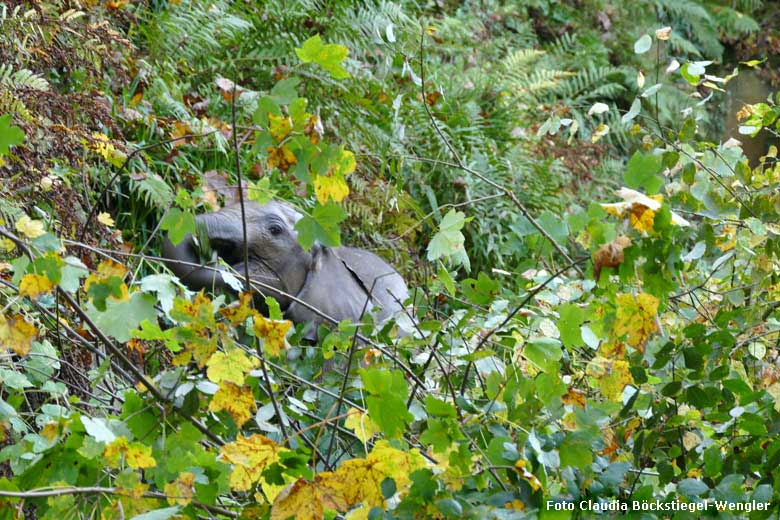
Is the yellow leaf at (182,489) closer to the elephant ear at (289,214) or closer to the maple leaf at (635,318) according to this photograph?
the maple leaf at (635,318)

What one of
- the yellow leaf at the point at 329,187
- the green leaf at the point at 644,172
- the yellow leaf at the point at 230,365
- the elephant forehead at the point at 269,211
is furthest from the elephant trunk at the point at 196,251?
the green leaf at the point at 644,172

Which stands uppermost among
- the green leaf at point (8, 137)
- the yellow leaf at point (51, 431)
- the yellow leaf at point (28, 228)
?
the green leaf at point (8, 137)

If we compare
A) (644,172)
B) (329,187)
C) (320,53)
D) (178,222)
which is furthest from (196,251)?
(644,172)

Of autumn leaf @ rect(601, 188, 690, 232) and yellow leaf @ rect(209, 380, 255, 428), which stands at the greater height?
autumn leaf @ rect(601, 188, 690, 232)

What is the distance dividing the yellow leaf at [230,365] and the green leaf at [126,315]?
5.3 inches

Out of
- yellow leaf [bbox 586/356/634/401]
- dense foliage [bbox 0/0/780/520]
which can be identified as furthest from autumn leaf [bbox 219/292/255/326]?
yellow leaf [bbox 586/356/634/401]

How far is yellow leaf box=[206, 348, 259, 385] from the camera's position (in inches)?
58.9

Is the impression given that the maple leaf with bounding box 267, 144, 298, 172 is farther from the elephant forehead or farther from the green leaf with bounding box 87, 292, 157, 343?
the elephant forehead

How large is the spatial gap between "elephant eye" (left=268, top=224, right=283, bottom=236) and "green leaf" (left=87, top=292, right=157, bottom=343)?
1841 millimetres

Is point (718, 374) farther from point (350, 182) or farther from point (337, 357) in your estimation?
point (350, 182)

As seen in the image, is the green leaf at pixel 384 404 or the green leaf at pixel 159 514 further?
the green leaf at pixel 384 404

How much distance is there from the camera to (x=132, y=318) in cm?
138

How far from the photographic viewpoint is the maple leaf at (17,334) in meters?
1.46

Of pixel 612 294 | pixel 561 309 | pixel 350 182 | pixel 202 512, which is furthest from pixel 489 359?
pixel 350 182
